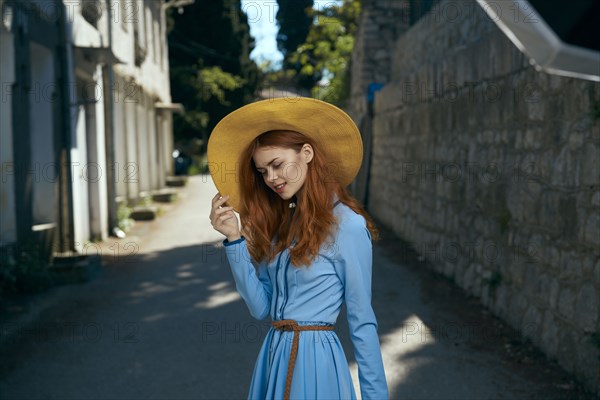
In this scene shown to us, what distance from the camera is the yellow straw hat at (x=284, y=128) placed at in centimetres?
243

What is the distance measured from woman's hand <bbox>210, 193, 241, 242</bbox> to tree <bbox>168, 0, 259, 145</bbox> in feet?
90.5

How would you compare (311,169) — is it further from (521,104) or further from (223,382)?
(521,104)

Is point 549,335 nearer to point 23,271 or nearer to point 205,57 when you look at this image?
point 23,271

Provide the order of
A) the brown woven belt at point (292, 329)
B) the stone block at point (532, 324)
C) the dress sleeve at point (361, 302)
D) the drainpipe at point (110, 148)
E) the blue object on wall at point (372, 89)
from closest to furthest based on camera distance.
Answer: the dress sleeve at point (361, 302), the brown woven belt at point (292, 329), the stone block at point (532, 324), the drainpipe at point (110, 148), the blue object on wall at point (372, 89)

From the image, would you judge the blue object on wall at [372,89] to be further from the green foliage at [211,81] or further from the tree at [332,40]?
the green foliage at [211,81]

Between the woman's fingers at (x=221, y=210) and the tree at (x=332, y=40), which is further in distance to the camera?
the tree at (x=332, y=40)

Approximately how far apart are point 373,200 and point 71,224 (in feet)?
20.0

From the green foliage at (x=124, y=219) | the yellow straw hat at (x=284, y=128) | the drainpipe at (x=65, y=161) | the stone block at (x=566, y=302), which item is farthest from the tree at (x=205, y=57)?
the yellow straw hat at (x=284, y=128)

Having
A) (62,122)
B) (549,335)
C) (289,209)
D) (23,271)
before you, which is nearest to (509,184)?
(549,335)

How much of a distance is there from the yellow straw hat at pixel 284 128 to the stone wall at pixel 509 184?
2.20 m

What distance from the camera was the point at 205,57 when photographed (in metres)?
32.2

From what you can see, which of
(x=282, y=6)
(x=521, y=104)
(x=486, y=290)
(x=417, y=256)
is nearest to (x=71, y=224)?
(x=417, y=256)

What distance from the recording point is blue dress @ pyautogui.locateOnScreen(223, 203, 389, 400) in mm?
2273

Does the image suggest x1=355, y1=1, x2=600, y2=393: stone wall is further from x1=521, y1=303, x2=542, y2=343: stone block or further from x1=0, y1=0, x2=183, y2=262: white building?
x1=0, y1=0, x2=183, y2=262: white building
